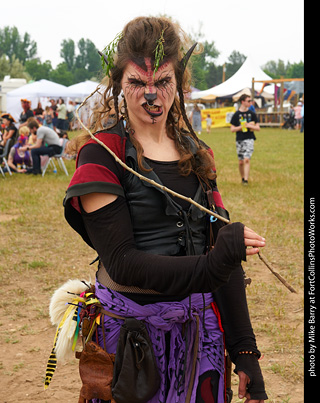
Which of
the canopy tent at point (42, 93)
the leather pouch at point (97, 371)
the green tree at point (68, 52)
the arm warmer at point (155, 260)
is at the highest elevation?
the green tree at point (68, 52)

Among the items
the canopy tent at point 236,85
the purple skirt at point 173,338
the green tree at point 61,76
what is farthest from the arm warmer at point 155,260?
the green tree at point 61,76

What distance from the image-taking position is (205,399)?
1.92 m

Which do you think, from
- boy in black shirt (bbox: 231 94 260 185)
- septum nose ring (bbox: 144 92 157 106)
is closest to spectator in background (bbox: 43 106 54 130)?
boy in black shirt (bbox: 231 94 260 185)

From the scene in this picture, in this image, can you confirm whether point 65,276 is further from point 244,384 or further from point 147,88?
point 147,88

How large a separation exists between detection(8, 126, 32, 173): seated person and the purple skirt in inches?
481

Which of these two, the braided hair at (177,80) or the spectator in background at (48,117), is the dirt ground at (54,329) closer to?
the braided hair at (177,80)

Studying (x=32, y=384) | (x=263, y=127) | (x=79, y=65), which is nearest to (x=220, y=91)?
(x=263, y=127)

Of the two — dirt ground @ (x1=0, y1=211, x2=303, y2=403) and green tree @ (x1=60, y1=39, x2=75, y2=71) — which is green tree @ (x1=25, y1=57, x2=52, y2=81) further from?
dirt ground @ (x1=0, y1=211, x2=303, y2=403)

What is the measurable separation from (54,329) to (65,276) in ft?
4.39

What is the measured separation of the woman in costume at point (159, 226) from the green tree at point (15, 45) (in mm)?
99646

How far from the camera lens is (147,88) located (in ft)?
6.32

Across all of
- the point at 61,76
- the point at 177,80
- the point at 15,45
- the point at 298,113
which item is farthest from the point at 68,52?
the point at 177,80

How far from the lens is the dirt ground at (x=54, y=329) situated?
12.1 ft

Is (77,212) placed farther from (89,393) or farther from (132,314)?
(89,393)
